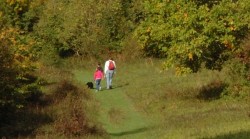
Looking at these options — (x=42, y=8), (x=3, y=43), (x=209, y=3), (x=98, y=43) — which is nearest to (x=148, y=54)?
(x=98, y=43)

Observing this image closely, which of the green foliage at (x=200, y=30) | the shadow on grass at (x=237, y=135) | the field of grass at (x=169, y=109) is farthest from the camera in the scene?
the green foliage at (x=200, y=30)

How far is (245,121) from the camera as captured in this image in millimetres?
15812

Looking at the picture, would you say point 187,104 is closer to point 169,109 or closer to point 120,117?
point 169,109

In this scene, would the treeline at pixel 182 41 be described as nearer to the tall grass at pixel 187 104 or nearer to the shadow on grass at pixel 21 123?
the shadow on grass at pixel 21 123

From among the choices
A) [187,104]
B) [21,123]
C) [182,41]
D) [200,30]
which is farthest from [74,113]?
[200,30]

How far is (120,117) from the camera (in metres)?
20.5

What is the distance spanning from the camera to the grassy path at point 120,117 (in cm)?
1766

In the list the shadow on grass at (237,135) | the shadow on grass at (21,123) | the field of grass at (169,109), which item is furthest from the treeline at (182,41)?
the shadow on grass at (237,135)

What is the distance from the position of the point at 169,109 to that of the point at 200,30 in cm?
334

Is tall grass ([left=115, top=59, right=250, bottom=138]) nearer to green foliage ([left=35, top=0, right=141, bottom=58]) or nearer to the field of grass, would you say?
Result: the field of grass

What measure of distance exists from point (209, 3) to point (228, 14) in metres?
1.69

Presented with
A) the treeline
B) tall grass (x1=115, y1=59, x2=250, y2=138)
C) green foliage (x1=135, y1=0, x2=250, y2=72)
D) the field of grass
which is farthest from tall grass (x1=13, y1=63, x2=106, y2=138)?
green foliage (x1=135, y1=0, x2=250, y2=72)

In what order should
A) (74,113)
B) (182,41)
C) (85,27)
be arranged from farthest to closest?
(85,27) → (182,41) → (74,113)

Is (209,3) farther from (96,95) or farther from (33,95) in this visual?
(33,95)
